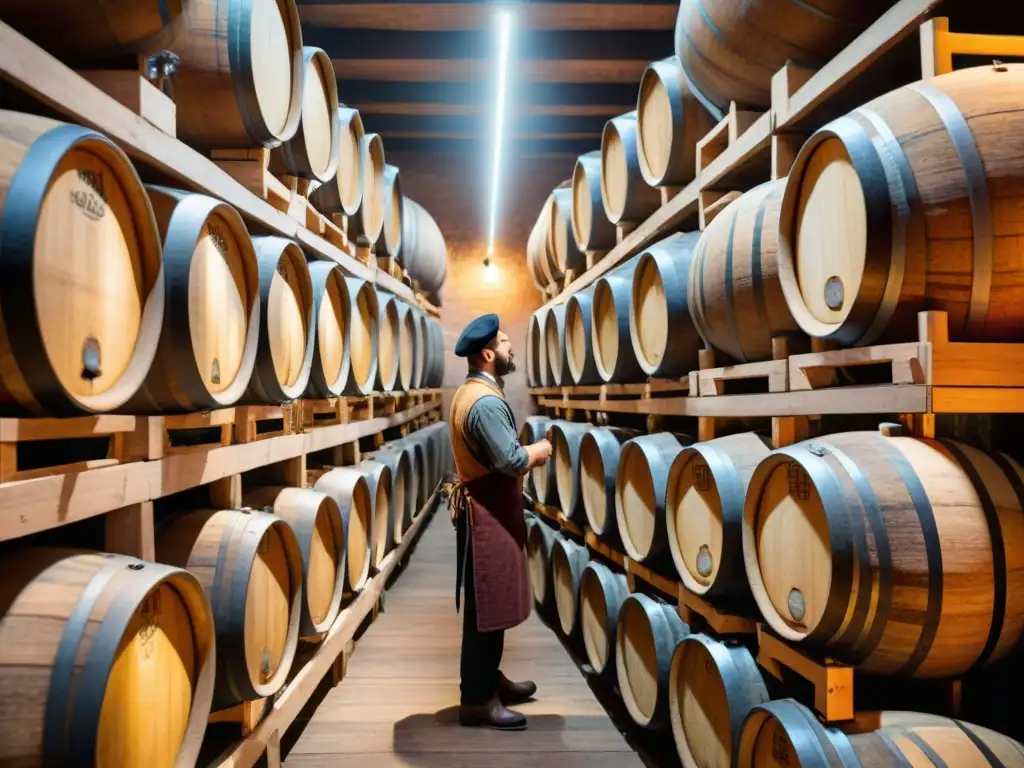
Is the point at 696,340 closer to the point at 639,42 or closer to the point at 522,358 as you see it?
the point at 639,42

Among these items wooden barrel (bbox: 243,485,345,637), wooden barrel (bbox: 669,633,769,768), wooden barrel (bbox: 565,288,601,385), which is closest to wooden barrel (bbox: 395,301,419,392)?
wooden barrel (bbox: 565,288,601,385)

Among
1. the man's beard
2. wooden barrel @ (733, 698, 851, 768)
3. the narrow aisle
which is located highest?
the man's beard

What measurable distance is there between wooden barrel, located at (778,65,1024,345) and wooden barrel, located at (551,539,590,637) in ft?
10.4

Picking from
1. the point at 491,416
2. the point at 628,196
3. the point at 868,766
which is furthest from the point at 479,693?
the point at 628,196

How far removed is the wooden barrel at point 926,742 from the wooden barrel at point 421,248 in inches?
243

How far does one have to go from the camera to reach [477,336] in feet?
13.7

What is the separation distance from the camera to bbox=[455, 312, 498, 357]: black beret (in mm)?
4148

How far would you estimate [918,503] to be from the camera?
1.96 metres

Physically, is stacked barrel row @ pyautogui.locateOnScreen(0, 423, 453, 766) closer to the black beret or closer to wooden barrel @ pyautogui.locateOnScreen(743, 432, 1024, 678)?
the black beret

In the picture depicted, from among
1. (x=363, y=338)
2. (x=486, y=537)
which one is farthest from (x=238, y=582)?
(x=363, y=338)

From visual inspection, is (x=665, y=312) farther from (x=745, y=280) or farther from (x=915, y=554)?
(x=915, y=554)

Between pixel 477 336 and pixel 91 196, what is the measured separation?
2489 mm

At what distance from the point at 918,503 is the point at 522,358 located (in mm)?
10077

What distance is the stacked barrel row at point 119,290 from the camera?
1539 millimetres
